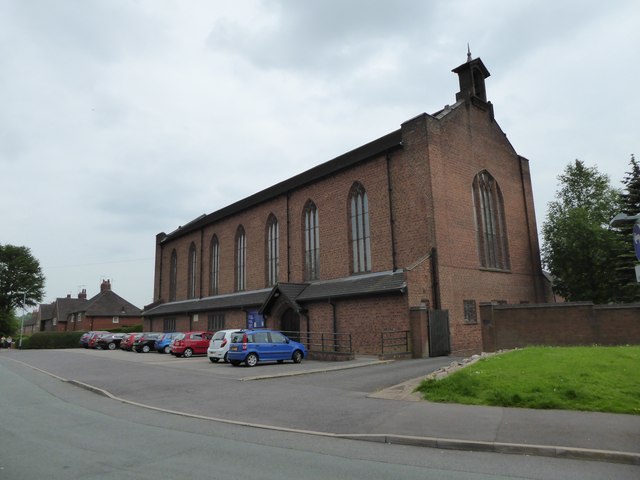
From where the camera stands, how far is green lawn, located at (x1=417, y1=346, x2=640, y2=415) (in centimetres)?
868

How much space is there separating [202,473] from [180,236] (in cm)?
4299

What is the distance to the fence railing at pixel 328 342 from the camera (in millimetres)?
23016

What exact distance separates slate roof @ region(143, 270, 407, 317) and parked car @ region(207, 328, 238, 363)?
5.44 meters

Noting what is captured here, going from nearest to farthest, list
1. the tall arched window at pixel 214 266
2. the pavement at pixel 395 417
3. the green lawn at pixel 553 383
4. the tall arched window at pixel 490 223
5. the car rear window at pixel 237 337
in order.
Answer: the pavement at pixel 395 417 < the green lawn at pixel 553 383 < the car rear window at pixel 237 337 < the tall arched window at pixel 490 223 < the tall arched window at pixel 214 266

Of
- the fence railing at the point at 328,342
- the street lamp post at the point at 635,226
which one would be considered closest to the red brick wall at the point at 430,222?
the fence railing at the point at 328,342

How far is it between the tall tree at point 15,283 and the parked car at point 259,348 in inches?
2143

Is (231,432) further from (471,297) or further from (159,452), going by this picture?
(471,297)

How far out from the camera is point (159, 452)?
666cm

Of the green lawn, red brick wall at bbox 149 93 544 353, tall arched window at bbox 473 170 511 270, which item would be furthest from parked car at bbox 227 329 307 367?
tall arched window at bbox 473 170 511 270

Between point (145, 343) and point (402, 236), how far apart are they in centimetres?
2068

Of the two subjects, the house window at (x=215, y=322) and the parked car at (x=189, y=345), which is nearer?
the parked car at (x=189, y=345)

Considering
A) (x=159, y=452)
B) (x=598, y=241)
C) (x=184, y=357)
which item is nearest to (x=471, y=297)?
(x=598, y=241)

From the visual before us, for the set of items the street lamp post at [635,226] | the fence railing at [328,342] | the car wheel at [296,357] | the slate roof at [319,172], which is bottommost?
the car wheel at [296,357]

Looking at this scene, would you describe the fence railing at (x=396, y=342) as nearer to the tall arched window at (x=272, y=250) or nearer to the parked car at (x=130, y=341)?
the tall arched window at (x=272, y=250)
